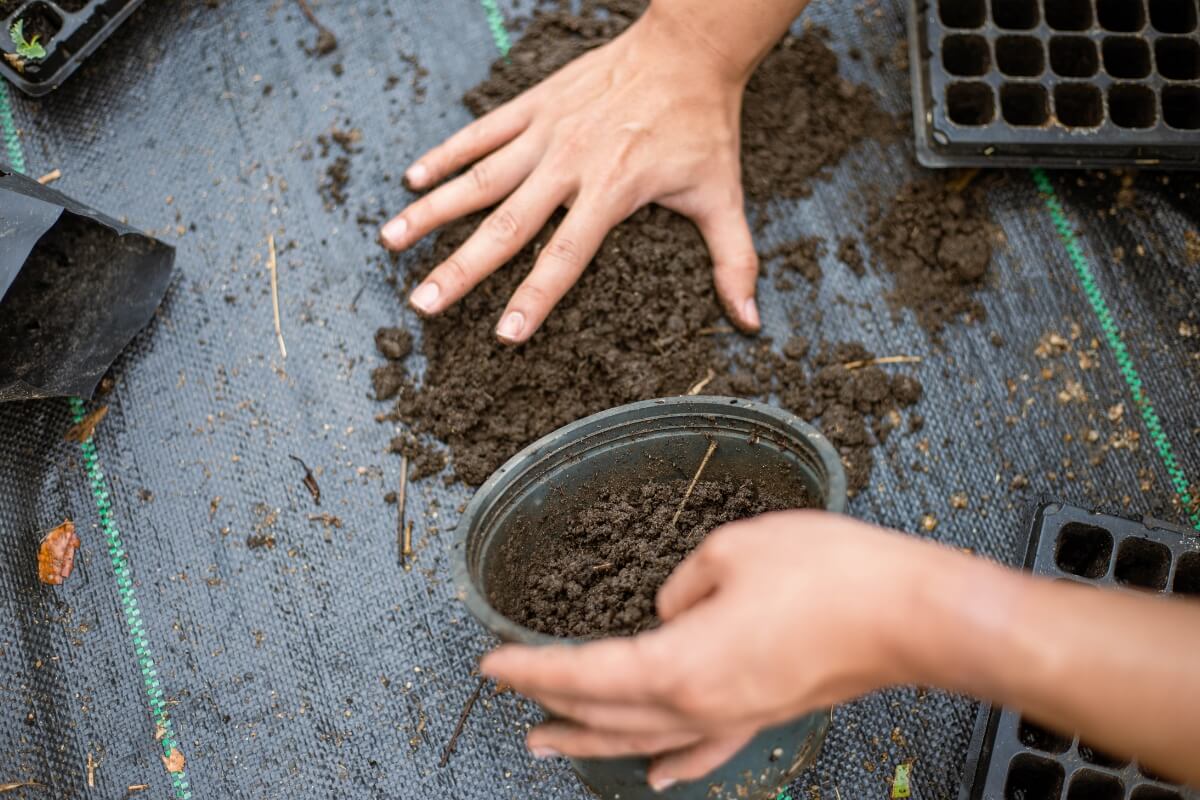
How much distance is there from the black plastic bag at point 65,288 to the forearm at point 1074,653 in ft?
3.89

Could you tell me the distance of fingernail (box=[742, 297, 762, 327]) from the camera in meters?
1.30

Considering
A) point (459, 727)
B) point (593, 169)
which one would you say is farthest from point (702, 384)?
point (459, 727)

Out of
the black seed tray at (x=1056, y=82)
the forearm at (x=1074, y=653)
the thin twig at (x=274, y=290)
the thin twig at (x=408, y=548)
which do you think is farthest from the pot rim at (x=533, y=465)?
the black seed tray at (x=1056, y=82)

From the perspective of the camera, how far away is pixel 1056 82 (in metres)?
1.37

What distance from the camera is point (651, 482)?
1085 millimetres

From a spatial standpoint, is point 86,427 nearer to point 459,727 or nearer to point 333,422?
point 333,422

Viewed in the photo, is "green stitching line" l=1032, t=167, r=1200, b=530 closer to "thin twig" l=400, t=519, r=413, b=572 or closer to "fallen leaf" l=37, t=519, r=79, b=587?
"thin twig" l=400, t=519, r=413, b=572

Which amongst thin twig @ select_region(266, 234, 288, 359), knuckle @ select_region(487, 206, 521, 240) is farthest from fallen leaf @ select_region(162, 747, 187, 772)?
knuckle @ select_region(487, 206, 521, 240)

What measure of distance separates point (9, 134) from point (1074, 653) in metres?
1.65

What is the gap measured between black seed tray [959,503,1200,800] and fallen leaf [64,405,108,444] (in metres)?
1.32

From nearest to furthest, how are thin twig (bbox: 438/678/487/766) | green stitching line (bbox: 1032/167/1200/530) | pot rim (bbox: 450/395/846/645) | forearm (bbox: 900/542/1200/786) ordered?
forearm (bbox: 900/542/1200/786)
pot rim (bbox: 450/395/846/645)
thin twig (bbox: 438/678/487/766)
green stitching line (bbox: 1032/167/1200/530)

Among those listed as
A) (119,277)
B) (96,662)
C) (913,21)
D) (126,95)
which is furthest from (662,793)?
(126,95)

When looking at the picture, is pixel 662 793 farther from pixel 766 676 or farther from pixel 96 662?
pixel 96 662

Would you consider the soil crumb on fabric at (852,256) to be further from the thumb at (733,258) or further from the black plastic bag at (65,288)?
Answer: the black plastic bag at (65,288)
